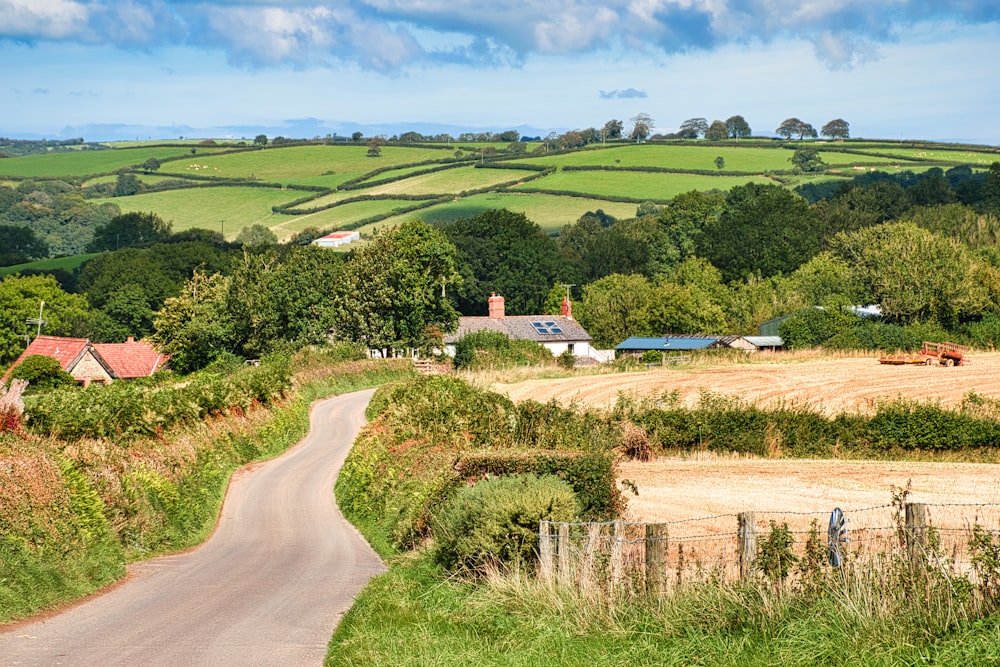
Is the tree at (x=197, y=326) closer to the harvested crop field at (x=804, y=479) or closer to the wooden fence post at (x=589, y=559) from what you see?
the harvested crop field at (x=804, y=479)

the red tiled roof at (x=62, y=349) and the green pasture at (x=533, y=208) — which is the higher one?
the green pasture at (x=533, y=208)

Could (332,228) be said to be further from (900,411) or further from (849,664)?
(849,664)

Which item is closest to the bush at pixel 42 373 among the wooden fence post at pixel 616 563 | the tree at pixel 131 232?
the wooden fence post at pixel 616 563

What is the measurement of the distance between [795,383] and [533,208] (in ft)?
392

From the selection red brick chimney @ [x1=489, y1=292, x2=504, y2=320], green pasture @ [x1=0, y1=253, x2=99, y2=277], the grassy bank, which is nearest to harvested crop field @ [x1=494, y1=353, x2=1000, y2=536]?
the grassy bank

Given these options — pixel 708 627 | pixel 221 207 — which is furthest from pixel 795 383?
pixel 221 207

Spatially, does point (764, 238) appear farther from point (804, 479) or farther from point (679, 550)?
point (679, 550)

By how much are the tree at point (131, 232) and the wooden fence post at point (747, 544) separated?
525ft

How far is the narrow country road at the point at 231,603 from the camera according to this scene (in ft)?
44.8

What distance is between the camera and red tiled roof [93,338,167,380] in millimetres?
89750

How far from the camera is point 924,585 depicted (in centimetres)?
1212

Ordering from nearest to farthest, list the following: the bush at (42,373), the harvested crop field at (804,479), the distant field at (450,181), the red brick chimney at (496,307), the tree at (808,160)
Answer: the harvested crop field at (804,479) → the bush at (42,373) → the red brick chimney at (496,307) → the distant field at (450,181) → the tree at (808,160)

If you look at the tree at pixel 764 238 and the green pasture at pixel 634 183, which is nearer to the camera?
the tree at pixel 764 238

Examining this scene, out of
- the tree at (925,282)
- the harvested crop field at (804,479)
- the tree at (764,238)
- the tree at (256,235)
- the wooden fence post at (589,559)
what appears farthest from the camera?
the tree at (256,235)
